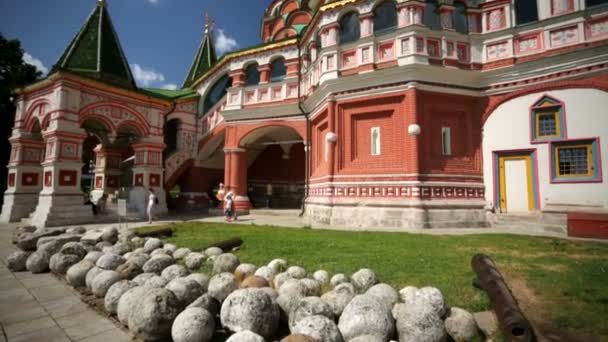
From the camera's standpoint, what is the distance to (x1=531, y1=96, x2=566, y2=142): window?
941 cm

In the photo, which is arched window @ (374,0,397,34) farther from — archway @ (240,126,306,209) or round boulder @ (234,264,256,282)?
round boulder @ (234,264,256,282)

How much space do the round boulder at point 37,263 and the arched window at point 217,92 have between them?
13182mm

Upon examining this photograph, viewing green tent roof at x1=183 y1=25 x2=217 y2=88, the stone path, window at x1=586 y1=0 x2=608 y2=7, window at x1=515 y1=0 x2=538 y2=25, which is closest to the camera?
the stone path

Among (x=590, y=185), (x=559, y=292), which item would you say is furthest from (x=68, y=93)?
(x=590, y=185)

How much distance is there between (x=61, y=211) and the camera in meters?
11.9

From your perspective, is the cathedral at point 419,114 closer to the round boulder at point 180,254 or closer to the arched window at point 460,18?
the arched window at point 460,18

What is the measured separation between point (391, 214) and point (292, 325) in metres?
7.59

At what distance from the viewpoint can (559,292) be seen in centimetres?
368

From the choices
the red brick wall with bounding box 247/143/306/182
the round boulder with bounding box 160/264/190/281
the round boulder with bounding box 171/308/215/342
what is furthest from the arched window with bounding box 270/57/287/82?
the round boulder with bounding box 171/308/215/342

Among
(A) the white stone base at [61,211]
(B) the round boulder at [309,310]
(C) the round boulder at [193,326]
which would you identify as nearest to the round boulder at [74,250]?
(C) the round boulder at [193,326]

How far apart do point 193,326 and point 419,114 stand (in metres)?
9.44

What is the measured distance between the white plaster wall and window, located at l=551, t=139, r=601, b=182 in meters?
0.15

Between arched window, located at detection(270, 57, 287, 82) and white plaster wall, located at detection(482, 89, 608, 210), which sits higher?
arched window, located at detection(270, 57, 287, 82)

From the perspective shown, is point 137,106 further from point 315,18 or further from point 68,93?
point 315,18
